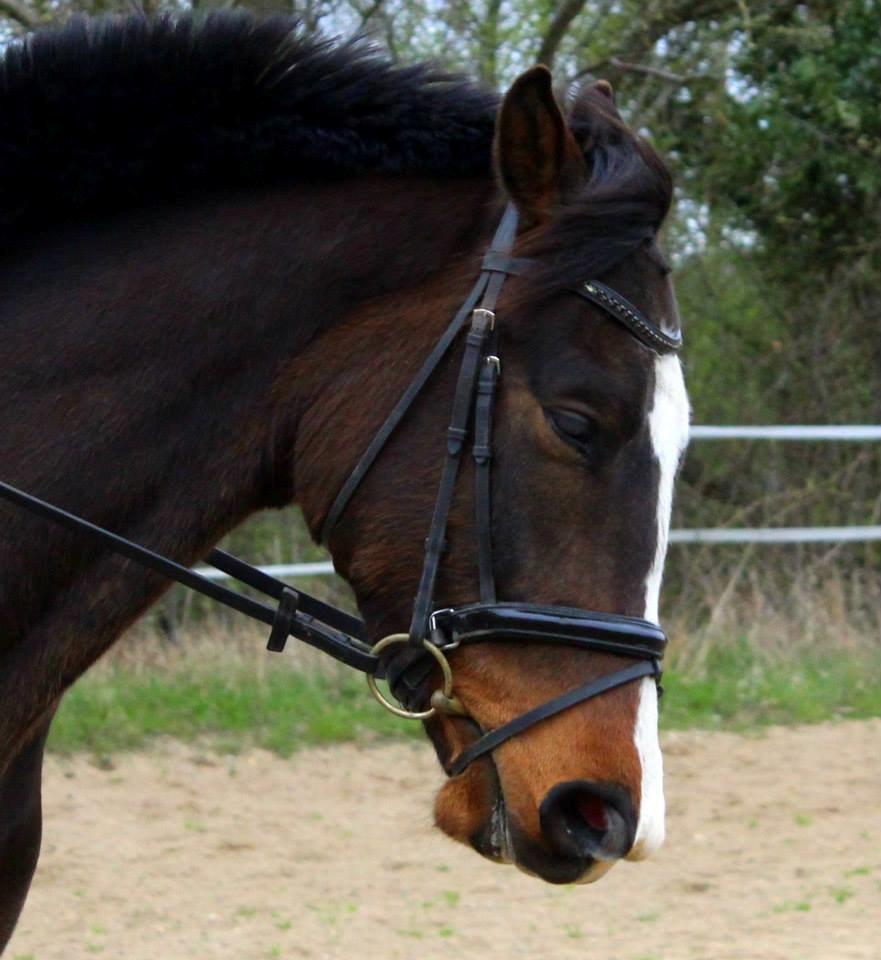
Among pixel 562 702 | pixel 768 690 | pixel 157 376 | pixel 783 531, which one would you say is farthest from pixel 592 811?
pixel 783 531

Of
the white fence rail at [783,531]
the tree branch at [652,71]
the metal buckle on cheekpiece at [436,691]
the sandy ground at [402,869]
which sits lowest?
the sandy ground at [402,869]

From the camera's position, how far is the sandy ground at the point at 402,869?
4.80 metres

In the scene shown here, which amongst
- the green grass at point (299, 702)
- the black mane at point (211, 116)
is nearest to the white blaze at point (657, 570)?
the black mane at point (211, 116)

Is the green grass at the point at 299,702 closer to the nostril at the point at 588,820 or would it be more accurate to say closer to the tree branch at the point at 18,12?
the tree branch at the point at 18,12

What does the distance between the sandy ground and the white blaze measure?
98.6 inches

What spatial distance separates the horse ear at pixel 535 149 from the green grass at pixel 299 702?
449 cm

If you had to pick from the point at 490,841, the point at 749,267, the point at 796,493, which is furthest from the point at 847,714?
the point at 490,841

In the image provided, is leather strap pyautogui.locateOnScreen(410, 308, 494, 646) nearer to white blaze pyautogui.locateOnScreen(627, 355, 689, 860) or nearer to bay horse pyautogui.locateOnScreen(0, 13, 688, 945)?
→ bay horse pyautogui.locateOnScreen(0, 13, 688, 945)

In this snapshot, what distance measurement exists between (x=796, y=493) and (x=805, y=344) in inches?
49.9

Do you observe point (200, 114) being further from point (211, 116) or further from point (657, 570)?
point (657, 570)

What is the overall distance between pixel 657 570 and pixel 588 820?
41cm

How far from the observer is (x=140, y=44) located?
266 centimetres

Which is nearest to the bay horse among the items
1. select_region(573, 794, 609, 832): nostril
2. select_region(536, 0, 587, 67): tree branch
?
select_region(573, 794, 609, 832): nostril

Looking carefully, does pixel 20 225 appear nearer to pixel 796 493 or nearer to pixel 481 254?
pixel 481 254
